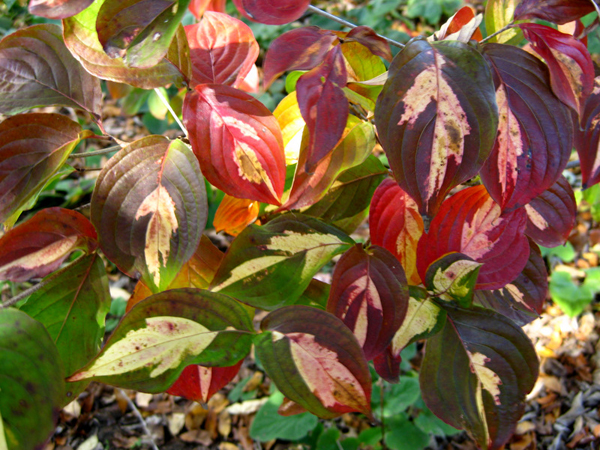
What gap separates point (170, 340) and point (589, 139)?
23.3 inches

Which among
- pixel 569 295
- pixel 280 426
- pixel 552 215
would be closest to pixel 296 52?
pixel 552 215

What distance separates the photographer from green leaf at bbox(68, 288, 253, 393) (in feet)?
1.69

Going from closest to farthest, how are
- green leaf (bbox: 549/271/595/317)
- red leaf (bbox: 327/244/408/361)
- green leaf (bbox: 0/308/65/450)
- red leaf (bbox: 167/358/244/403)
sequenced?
green leaf (bbox: 0/308/65/450), red leaf (bbox: 327/244/408/361), red leaf (bbox: 167/358/244/403), green leaf (bbox: 549/271/595/317)

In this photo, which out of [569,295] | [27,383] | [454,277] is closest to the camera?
[27,383]

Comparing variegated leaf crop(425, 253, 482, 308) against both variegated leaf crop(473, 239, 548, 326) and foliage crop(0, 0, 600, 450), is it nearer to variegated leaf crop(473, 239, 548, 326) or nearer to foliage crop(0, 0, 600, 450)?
foliage crop(0, 0, 600, 450)

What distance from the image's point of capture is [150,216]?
0.56 meters

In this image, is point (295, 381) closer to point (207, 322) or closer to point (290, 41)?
point (207, 322)

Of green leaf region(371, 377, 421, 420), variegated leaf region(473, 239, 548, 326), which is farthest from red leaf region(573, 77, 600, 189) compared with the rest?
green leaf region(371, 377, 421, 420)

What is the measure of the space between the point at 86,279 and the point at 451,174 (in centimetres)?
51

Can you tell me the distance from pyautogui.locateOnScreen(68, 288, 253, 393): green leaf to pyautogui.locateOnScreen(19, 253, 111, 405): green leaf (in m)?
0.13

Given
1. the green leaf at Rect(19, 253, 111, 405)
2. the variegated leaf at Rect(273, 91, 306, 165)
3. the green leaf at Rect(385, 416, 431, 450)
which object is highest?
the variegated leaf at Rect(273, 91, 306, 165)

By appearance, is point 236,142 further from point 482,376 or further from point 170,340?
point 482,376

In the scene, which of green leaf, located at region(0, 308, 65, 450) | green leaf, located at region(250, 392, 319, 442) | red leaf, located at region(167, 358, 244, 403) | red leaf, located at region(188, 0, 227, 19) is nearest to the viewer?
Answer: green leaf, located at region(0, 308, 65, 450)

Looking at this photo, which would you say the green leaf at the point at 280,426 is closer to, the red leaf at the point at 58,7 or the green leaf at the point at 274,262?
the green leaf at the point at 274,262
